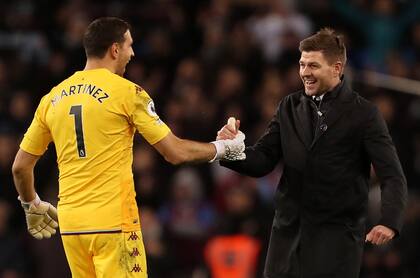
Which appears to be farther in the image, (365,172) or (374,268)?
(374,268)

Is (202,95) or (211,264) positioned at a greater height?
(202,95)

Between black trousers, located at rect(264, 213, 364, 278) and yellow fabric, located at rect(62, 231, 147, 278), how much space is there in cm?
90

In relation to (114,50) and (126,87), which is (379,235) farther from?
(114,50)

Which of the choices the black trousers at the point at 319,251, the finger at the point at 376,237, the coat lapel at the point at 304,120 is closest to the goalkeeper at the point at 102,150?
the coat lapel at the point at 304,120

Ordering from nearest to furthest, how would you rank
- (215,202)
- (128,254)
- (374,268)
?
(128,254), (374,268), (215,202)

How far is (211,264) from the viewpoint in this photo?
1146cm

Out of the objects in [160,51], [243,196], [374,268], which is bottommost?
[374,268]

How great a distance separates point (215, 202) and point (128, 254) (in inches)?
213

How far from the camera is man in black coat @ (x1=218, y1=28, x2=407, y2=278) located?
7.00 m

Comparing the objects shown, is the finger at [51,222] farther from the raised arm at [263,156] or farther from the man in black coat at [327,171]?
the man in black coat at [327,171]

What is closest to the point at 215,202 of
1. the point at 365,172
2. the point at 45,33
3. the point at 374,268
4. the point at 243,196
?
the point at 243,196

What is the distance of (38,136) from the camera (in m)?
7.06

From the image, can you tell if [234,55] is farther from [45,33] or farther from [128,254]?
[128,254]

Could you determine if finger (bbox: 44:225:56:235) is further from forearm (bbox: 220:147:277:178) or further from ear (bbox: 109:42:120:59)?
ear (bbox: 109:42:120:59)
